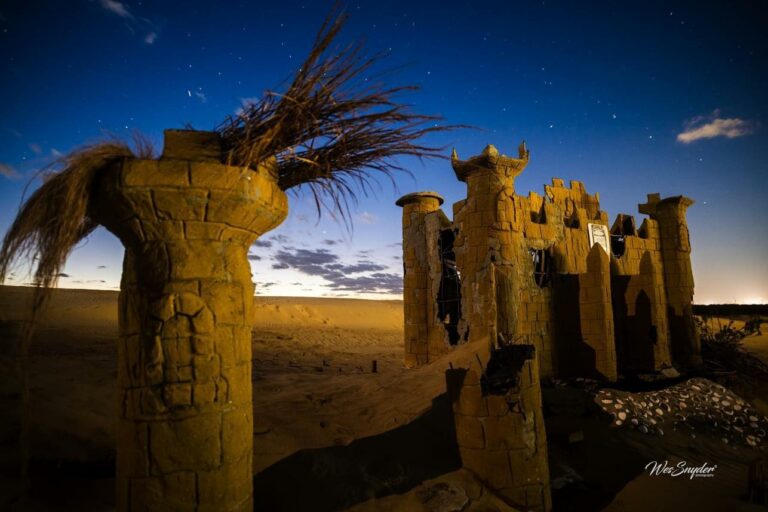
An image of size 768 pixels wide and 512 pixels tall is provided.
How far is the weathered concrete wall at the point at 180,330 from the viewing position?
2387 mm

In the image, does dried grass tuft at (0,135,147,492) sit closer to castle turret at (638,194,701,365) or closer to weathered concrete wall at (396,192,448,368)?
weathered concrete wall at (396,192,448,368)

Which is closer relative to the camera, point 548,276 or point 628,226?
point 548,276

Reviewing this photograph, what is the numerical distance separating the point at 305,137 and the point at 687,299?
15.2m

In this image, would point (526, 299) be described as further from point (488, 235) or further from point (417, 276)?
point (417, 276)

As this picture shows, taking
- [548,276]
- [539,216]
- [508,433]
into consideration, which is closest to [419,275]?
[548,276]

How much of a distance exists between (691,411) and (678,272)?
5.51m

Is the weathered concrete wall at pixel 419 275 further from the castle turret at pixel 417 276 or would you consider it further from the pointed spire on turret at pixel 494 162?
the pointed spire on turret at pixel 494 162

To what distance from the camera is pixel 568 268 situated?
39.0 feet

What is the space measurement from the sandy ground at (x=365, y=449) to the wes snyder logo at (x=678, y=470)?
16 centimetres

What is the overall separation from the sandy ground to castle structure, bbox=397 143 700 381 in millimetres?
1551

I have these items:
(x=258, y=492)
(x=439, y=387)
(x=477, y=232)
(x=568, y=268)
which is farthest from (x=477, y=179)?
(x=258, y=492)

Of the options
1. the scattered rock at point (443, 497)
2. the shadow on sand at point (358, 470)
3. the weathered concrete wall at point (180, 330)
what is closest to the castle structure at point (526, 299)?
the scattered rock at point (443, 497)

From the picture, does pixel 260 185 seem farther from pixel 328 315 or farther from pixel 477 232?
pixel 328 315

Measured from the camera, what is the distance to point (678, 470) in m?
7.35
